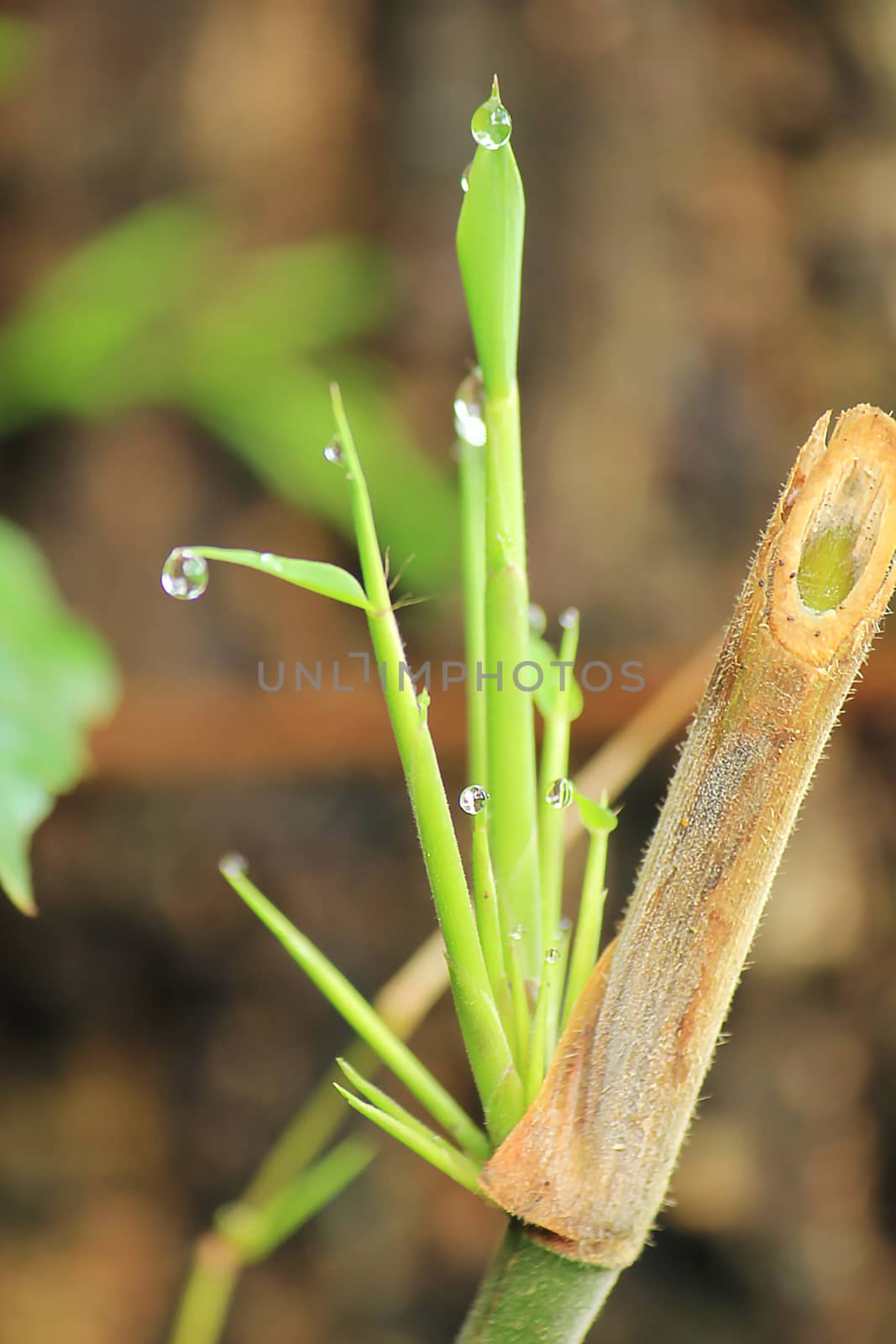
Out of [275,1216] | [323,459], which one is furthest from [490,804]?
[323,459]

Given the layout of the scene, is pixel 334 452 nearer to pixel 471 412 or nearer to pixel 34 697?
pixel 471 412

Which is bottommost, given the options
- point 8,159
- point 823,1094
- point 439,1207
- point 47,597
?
point 439,1207

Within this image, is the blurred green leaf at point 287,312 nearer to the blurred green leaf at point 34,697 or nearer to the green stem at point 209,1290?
the blurred green leaf at point 34,697

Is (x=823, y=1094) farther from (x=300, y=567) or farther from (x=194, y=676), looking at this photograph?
(x=300, y=567)

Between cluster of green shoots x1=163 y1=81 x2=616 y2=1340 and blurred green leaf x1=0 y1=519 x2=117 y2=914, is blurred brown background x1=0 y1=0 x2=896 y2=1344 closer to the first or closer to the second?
blurred green leaf x1=0 y1=519 x2=117 y2=914

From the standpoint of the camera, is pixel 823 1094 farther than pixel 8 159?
No

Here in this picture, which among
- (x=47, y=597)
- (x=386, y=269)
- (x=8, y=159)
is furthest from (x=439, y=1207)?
(x=8, y=159)

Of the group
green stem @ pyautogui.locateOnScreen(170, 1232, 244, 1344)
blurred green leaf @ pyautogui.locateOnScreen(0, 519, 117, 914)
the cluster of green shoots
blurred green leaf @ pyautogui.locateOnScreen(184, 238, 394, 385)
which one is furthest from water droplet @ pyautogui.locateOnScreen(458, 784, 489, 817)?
blurred green leaf @ pyautogui.locateOnScreen(184, 238, 394, 385)
